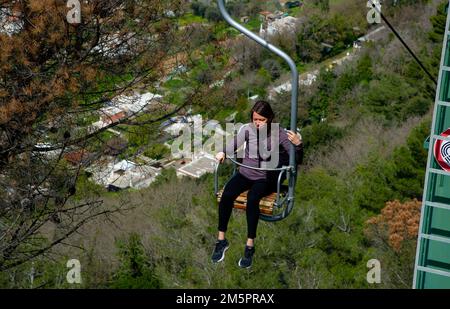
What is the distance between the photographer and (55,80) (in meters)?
9.04

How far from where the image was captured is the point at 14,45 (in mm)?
8898

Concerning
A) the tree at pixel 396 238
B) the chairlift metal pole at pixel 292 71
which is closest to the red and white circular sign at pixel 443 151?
the chairlift metal pole at pixel 292 71

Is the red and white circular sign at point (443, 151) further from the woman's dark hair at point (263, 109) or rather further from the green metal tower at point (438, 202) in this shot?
the woman's dark hair at point (263, 109)

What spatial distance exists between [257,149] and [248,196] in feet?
1.33

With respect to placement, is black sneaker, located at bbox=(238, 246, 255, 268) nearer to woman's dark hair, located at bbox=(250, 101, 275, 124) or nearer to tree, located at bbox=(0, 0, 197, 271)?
woman's dark hair, located at bbox=(250, 101, 275, 124)

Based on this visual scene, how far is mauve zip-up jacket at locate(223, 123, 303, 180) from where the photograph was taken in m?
6.63

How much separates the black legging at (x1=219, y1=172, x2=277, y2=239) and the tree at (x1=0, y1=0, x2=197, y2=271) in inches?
117

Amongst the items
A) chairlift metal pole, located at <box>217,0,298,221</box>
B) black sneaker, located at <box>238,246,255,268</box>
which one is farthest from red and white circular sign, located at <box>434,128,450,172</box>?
black sneaker, located at <box>238,246,255,268</box>

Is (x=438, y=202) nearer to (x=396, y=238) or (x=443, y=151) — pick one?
(x=443, y=151)

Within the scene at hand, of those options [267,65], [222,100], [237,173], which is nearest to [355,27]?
[267,65]

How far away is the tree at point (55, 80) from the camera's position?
29.4 feet

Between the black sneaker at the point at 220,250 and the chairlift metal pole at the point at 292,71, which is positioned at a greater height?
the chairlift metal pole at the point at 292,71

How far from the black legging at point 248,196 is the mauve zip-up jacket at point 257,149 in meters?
0.06

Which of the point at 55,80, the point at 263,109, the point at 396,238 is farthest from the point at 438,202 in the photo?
the point at 396,238
